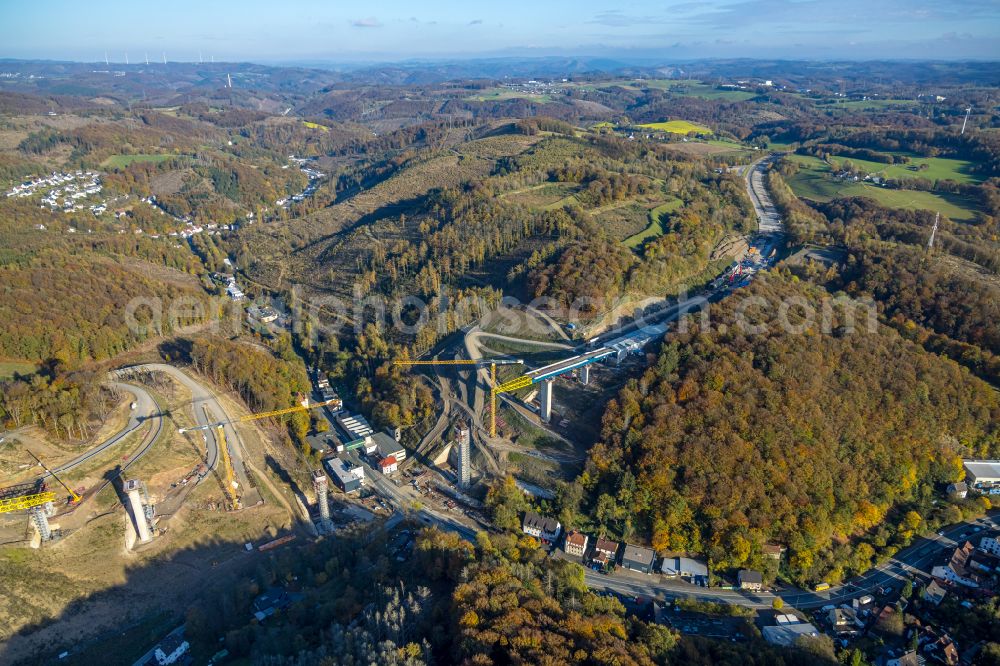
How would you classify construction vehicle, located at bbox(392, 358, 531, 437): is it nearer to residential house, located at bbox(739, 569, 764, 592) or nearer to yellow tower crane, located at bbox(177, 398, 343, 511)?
yellow tower crane, located at bbox(177, 398, 343, 511)

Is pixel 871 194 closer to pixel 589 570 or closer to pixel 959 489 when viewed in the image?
pixel 959 489

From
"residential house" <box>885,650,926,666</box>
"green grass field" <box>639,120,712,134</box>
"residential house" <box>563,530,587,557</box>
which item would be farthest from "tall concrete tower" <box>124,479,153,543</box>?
"green grass field" <box>639,120,712,134</box>

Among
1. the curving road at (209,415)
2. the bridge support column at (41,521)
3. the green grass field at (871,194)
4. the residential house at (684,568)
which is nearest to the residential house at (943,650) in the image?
the residential house at (684,568)

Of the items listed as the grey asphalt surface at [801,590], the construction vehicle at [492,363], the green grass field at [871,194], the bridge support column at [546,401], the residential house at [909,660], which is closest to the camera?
the residential house at [909,660]

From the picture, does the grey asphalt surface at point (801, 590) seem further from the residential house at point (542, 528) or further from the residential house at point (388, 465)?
the residential house at point (388, 465)

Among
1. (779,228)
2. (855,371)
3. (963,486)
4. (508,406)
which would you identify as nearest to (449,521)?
(508,406)

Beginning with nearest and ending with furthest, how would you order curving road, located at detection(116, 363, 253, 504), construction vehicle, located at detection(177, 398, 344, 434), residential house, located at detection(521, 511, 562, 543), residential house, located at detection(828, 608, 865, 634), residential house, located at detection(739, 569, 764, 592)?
residential house, located at detection(828, 608, 865, 634) < residential house, located at detection(739, 569, 764, 592) < residential house, located at detection(521, 511, 562, 543) < curving road, located at detection(116, 363, 253, 504) < construction vehicle, located at detection(177, 398, 344, 434)

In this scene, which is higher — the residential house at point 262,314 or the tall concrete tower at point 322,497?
the residential house at point 262,314

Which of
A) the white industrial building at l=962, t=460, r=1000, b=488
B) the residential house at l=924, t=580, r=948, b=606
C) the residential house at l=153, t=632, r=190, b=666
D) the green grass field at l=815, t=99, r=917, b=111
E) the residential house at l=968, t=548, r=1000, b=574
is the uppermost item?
the green grass field at l=815, t=99, r=917, b=111
